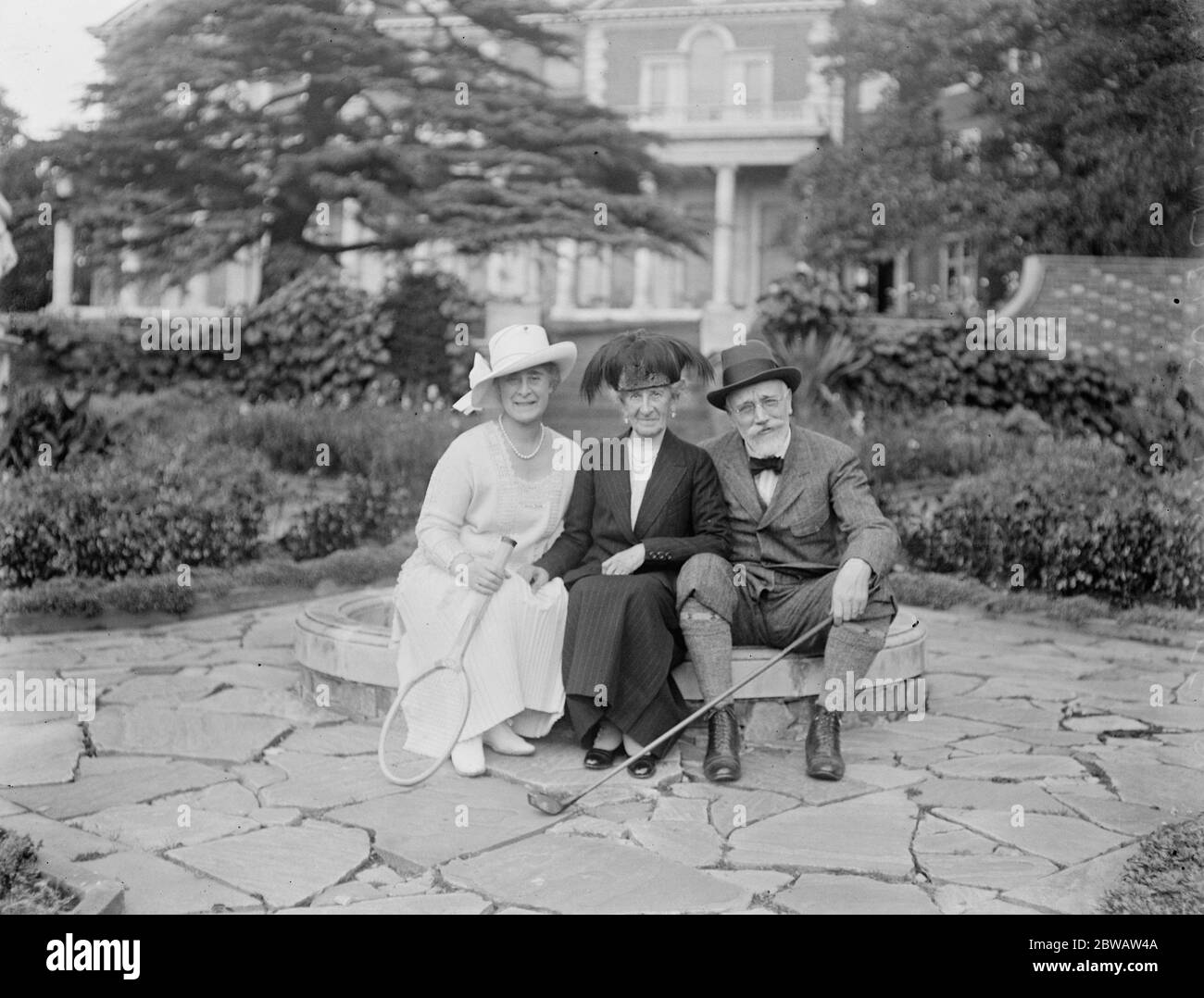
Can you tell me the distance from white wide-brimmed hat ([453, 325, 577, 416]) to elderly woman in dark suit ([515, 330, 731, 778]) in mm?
147

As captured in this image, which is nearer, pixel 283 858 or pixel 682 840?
pixel 283 858

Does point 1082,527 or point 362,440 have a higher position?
point 362,440

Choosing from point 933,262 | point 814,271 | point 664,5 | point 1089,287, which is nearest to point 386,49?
point 664,5

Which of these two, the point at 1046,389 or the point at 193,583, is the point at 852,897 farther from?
the point at 193,583

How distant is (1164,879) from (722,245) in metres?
3.59

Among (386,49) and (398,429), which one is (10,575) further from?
(386,49)

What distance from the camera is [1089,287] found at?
5.82m

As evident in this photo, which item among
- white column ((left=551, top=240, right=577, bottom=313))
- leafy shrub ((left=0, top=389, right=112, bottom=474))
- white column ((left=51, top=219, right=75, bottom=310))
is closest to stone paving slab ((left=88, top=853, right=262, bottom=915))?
leafy shrub ((left=0, top=389, right=112, bottom=474))

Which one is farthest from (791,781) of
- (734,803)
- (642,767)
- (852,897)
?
(852,897)

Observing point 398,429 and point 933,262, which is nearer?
point 933,262

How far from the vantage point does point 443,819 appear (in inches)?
135

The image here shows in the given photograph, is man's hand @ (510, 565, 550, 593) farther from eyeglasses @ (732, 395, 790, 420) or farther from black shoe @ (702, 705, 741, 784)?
→ eyeglasses @ (732, 395, 790, 420)

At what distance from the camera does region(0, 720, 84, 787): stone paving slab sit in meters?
3.71

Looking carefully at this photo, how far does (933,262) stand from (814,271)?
22.6 inches
